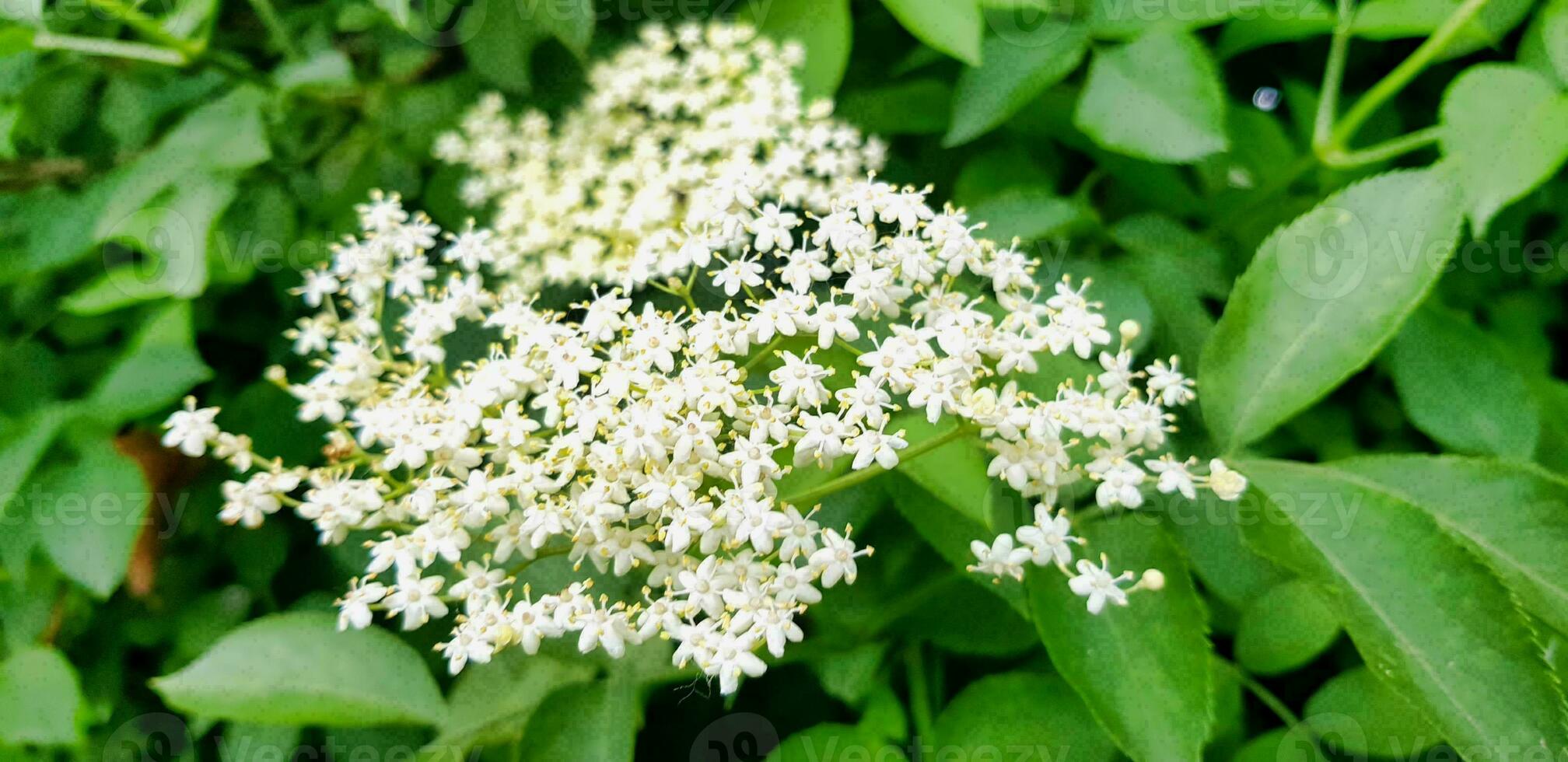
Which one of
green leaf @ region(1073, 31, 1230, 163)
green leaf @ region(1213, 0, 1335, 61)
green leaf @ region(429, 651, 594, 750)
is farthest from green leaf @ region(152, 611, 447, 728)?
green leaf @ region(1213, 0, 1335, 61)

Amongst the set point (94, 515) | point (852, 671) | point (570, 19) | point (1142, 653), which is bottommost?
point (94, 515)

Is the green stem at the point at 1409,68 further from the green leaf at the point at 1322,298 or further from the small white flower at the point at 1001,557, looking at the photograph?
the small white flower at the point at 1001,557

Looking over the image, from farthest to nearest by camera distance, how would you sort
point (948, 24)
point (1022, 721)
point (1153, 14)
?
point (1153, 14)
point (948, 24)
point (1022, 721)

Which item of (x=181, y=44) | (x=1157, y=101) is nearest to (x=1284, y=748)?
(x=1157, y=101)

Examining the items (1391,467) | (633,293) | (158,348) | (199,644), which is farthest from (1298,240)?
(199,644)

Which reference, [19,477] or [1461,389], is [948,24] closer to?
[1461,389]

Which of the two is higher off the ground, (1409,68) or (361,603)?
(1409,68)
